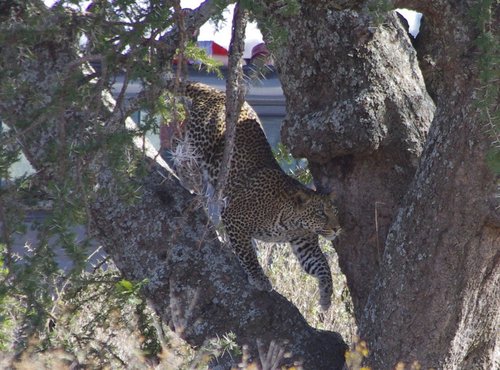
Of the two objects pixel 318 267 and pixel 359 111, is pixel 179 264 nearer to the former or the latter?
pixel 359 111

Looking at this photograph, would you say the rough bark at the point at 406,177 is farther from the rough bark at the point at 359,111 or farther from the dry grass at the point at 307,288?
the dry grass at the point at 307,288

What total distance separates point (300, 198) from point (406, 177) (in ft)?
6.36

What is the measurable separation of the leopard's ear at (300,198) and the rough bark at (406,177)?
128 cm

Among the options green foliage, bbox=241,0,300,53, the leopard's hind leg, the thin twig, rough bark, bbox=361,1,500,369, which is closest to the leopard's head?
the leopard's hind leg

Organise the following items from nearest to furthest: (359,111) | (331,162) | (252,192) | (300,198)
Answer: (359,111)
(331,162)
(252,192)
(300,198)

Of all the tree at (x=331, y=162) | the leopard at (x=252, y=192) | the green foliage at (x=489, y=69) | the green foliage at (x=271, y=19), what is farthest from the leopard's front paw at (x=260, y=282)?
the green foliage at (x=489, y=69)

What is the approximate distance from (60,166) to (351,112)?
6.63ft

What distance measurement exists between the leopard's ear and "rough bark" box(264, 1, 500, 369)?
128 cm

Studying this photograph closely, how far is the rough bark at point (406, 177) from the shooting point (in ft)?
17.1

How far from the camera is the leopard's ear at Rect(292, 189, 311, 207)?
7.95 meters

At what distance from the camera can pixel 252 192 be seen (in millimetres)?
7883

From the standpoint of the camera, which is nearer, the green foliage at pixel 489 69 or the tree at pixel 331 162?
the green foliage at pixel 489 69

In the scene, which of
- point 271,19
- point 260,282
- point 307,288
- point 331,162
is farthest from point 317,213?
point 271,19

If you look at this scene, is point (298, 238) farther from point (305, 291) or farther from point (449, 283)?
point (449, 283)
